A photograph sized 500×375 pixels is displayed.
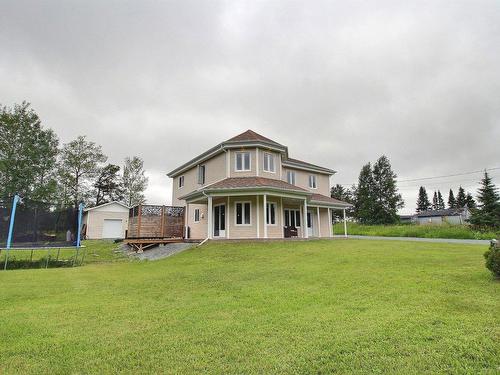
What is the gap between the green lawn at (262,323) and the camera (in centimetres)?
297

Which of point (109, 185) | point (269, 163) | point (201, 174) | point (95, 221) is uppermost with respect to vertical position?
point (109, 185)

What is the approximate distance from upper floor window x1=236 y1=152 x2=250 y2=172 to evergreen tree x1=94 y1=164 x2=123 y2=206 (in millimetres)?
33083

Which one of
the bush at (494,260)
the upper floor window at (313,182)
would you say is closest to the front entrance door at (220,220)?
the upper floor window at (313,182)

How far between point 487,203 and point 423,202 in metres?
81.5

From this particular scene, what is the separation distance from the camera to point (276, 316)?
14.6ft

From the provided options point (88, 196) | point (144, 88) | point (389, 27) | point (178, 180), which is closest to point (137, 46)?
point (144, 88)

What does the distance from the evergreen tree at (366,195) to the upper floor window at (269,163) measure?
3721 centimetres

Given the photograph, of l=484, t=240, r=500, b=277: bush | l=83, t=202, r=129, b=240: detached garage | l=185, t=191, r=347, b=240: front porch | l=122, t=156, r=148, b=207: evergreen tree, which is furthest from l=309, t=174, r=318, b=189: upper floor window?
l=122, t=156, r=148, b=207: evergreen tree

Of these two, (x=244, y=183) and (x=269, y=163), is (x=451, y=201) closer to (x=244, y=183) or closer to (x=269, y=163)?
(x=269, y=163)

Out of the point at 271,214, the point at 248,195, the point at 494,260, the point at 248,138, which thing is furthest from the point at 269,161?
the point at 494,260

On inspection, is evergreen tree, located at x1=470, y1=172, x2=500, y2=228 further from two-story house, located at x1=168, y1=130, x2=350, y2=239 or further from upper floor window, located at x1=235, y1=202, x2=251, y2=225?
upper floor window, located at x1=235, y1=202, x2=251, y2=225

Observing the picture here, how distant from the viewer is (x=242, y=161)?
1945cm

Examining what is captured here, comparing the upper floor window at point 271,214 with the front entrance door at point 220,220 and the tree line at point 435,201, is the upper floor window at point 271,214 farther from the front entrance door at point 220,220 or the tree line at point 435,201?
the tree line at point 435,201

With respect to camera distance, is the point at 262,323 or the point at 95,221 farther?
the point at 95,221
